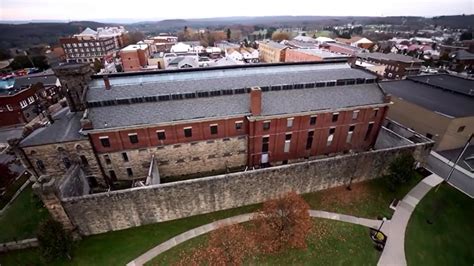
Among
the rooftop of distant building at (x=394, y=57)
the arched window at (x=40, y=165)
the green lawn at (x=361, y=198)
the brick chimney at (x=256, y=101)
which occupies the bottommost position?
the green lawn at (x=361, y=198)

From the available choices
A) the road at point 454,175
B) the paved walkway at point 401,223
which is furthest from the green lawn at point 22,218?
the road at point 454,175

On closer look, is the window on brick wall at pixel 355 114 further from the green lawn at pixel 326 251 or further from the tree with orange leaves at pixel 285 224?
the tree with orange leaves at pixel 285 224

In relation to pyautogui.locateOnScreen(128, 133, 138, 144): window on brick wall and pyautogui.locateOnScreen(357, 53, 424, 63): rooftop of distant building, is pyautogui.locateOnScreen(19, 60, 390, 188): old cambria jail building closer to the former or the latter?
pyautogui.locateOnScreen(128, 133, 138, 144): window on brick wall

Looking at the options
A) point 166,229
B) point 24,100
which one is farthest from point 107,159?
point 24,100

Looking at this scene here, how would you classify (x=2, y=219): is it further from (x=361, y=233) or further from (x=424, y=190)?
(x=424, y=190)

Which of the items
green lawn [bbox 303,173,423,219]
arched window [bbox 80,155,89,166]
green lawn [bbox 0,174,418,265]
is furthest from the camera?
arched window [bbox 80,155,89,166]

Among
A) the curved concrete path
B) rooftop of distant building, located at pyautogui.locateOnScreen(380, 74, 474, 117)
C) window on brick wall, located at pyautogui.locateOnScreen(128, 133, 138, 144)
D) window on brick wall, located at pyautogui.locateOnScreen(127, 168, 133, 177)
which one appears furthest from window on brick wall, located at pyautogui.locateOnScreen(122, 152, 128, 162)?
rooftop of distant building, located at pyautogui.locateOnScreen(380, 74, 474, 117)

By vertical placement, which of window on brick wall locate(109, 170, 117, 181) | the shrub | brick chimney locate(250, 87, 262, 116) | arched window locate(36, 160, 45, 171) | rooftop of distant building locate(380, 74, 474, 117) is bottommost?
window on brick wall locate(109, 170, 117, 181)

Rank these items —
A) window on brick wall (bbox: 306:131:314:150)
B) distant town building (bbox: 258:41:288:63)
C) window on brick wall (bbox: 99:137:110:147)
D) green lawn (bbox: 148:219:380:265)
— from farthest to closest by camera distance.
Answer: distant town building (bbox: 258:41:288:63) < window on brick wall (bbox: 306:131:314:150) < window on brick wall (bbox: 99:137:110:147) < green lawn (bbox: 148:219:380:265)
